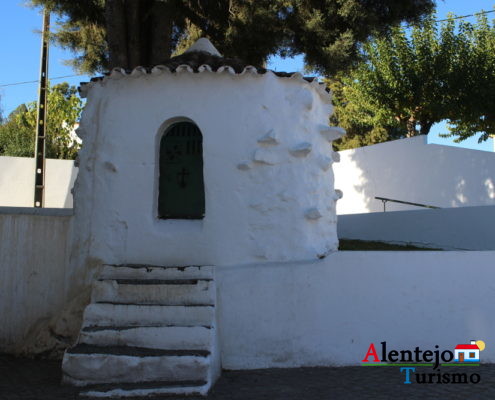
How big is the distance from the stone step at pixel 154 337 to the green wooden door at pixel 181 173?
1.59m

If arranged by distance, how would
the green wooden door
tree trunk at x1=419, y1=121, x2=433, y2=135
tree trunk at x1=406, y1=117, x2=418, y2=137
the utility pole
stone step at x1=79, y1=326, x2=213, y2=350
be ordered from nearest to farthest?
stone step at x1=79, y1=326, x2=213, y2=350
the green wooden door
the utility pole
tree trunk at x1=419, y1=121, x2=433, y2=135
tree trunk at x1=406, y1=117, x2=418, y2=137

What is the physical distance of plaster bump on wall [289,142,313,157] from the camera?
6020mm

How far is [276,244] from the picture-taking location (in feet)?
19.4

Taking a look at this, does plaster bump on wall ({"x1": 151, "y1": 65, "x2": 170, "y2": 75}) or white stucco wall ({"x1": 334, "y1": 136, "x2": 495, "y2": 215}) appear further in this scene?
white stucco wall ({"x1": 334, "y1": 136, "x2": 495, "y2": 215})

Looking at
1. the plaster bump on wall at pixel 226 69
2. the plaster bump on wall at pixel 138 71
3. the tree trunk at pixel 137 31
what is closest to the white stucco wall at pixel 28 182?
the tree trunk at pixel 137 31

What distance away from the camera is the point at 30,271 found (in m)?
6.82

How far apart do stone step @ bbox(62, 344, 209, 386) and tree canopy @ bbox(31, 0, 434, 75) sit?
5715 mm

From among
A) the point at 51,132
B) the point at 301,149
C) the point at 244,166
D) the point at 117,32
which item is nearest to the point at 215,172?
the point at 244,166

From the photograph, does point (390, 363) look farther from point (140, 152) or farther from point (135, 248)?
point (140, 152)

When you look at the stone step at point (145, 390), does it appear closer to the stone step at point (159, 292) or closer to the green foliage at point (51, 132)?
the stone step at point (159, 292)

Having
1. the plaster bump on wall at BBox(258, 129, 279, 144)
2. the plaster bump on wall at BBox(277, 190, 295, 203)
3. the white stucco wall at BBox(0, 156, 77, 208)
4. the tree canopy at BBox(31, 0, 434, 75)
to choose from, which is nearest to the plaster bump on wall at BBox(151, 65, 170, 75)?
the plaster bump on wall at BBox(258, 129, 279, 144)

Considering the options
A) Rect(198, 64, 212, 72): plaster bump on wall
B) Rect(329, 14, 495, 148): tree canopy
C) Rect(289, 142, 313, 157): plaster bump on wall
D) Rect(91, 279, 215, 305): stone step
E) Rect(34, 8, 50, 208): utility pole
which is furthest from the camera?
Rect(329, 14, 495, 148): tree canopy

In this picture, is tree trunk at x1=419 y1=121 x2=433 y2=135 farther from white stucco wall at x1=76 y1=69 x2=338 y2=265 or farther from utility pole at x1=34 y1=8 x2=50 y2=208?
white stucco wall at x1=76 y1=69 x2=338 y2=265

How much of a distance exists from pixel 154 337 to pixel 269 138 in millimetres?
2532
